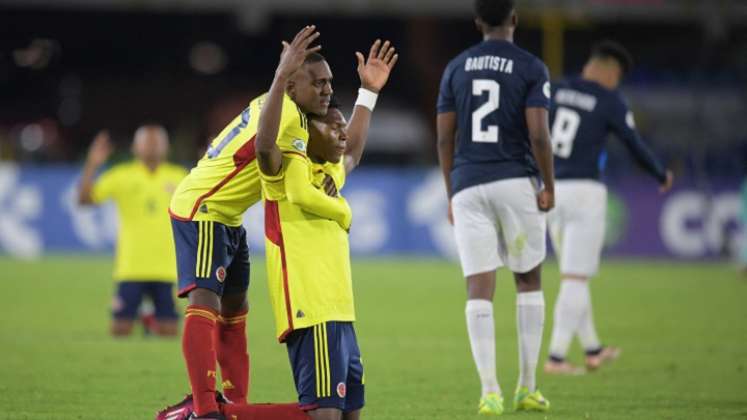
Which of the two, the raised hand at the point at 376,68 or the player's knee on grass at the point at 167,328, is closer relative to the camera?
the raised hand at the point at 376,68

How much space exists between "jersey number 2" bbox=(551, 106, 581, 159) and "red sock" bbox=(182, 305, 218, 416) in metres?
4.43

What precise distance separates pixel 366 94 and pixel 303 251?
1.31 m

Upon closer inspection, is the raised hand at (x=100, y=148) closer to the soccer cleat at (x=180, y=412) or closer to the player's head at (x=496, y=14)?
the player's head at (x=496, y=14)

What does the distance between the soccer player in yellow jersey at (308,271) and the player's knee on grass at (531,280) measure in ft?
6.71

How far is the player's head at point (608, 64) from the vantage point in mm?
10422

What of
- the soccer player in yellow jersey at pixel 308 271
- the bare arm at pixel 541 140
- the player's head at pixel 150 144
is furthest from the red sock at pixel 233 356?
the player's head at pixel 150 144

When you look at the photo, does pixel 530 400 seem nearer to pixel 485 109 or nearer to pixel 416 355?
pixel 485 109

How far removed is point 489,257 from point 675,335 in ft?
18.4

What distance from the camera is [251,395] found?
28.3ft

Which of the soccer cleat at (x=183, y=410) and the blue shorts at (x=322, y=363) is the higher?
the blue shorts at (x=322, y=363)

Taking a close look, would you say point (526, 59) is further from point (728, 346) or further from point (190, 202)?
point (728, 346)

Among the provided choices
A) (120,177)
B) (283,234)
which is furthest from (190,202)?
(120,177)

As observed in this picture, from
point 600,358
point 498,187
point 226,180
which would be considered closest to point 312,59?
point 226,180

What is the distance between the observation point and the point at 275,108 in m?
6.07
